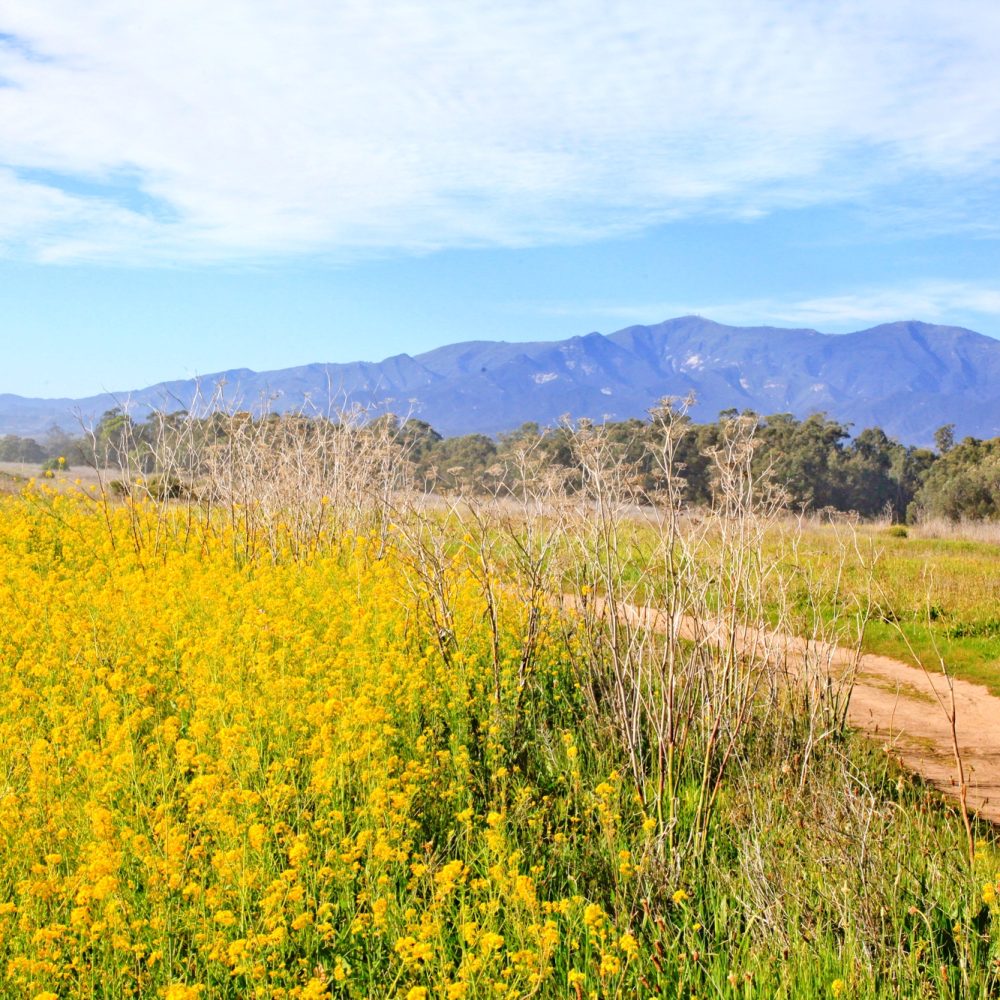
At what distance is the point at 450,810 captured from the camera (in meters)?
4.39

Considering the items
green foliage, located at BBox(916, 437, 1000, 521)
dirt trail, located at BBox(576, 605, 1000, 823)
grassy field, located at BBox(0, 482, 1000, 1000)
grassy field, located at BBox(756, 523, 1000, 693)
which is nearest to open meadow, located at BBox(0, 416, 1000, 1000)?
grassy field, located at BBox(0, 482, 1000, 1000)

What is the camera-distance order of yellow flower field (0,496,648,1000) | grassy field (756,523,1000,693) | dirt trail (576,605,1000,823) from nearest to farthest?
yellow flower field (0,496,648,1000) < dirt trail (576,605,1000,823) < grassy field (756,523,1000,693)

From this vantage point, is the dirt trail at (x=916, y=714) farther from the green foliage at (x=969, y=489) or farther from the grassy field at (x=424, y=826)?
the green foliage at (x=969, y=489)

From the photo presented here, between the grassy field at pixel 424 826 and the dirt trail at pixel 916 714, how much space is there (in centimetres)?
34

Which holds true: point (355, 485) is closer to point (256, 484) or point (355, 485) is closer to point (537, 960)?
point (256, 484)

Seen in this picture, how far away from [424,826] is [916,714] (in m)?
4.80

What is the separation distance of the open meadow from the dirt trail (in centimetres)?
23

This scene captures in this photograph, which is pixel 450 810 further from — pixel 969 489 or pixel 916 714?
pixel 969 489

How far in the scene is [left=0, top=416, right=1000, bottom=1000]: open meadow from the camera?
3043 millimetres

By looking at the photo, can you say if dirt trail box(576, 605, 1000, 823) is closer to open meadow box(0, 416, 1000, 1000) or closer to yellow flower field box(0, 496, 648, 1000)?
open meadow box(0, 416, 1000, 1000)

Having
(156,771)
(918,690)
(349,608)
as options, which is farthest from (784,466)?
(156,771)

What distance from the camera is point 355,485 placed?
943 centimetres

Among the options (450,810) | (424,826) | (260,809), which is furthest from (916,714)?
(260,809)

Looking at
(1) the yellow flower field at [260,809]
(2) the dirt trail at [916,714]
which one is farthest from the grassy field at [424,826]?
(2) the dirt trail at [916,714]
